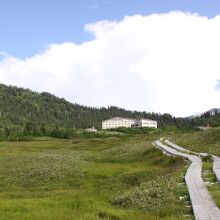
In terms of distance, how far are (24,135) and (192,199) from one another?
181296 mm

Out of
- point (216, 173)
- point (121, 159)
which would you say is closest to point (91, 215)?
point (216, 173)

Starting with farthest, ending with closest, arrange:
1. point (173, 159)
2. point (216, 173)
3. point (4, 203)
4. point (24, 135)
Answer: point (24, 135) < point (173, 159) < point (216, 173) < point (4, 203)

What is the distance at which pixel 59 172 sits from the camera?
55.2 metres

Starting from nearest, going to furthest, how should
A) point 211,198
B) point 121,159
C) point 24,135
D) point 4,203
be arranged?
1. point 211,198
2. point 4,203
3. point 121,159
4. point 24,135

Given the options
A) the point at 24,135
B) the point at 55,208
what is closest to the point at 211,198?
the point at 55,208

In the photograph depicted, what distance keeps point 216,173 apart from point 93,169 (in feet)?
88.5

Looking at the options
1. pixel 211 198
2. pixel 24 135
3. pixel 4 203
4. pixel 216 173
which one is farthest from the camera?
pixel 24 135

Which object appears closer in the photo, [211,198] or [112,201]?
[211,198]

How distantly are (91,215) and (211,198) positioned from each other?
→ 19.5 feet

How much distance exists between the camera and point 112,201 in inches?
1075

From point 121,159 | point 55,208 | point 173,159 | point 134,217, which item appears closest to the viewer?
point 134,217

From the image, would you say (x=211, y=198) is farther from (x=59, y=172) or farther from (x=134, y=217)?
(x=59, y=172)

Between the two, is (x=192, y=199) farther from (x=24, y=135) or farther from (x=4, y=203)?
(x=24, y=135)

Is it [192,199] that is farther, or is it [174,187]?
[174,187]
